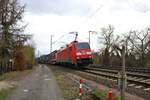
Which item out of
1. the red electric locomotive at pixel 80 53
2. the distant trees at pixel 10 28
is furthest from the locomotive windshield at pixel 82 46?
the distant trees at pixel 10 28

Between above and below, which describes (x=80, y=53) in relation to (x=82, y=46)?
below

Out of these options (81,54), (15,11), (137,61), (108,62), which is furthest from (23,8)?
(108,62)

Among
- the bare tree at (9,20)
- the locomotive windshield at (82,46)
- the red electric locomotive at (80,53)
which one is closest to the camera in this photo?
the bare tree at (9,20)

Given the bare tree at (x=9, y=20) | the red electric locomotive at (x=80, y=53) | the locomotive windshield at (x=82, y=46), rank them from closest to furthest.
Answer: the bare tree at (x=9, y=20) < the red electric locomotive at (x=80, y=53) < the locomotive windshield at (x=82, y=46)

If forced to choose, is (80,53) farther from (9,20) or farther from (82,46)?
(9,20)

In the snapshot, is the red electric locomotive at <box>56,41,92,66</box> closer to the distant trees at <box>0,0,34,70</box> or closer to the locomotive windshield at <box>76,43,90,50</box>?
the locomotive windshield at <box>76,43,90,50</box>

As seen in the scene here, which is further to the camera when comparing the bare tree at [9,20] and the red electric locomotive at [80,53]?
the red electric locomotive at [80,53]

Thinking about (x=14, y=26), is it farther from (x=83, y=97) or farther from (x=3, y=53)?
(x=83, y=97)

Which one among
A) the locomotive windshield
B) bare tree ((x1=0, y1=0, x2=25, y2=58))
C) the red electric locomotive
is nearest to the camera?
bare tree ((x1=0, y1=0, x2=25, y2=58))

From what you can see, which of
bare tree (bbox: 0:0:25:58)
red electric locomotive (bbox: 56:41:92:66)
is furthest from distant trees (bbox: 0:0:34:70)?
red electric locomotive (bbox: 56:41:92:66)

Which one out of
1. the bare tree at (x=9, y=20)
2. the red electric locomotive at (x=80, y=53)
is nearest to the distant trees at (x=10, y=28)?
the bare tree at (x=9, y=20)

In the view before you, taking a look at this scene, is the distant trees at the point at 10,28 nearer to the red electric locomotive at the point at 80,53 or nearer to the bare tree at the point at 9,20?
the bare tree at the point at 9,20

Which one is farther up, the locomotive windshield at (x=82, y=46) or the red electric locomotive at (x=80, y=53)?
the locomotive windshield at (x=82, y=46)

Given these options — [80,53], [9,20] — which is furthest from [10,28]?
[80,53]
